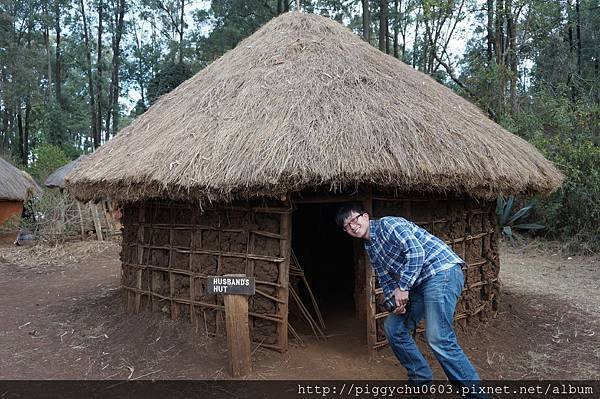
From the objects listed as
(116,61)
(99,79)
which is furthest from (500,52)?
(99,79)

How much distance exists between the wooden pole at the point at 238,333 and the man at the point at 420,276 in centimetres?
122

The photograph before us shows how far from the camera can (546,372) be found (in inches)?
175

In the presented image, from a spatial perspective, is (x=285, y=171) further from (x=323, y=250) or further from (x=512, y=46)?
(x=512, y=46)

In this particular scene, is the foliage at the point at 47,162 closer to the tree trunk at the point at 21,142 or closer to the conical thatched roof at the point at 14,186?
the conical thatched roof at the point at 14,186

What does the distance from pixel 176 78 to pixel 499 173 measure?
1774 centimetres

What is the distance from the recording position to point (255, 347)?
479 cm

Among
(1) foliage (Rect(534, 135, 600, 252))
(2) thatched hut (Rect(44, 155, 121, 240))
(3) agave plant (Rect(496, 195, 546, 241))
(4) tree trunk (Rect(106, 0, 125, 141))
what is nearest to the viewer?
(1) foliage (Rect(534, 135, 600, 252))

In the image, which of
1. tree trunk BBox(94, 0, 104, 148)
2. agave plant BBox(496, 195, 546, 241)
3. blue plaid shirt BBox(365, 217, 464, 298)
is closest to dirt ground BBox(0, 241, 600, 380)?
blue plaid shirt BBox(365, 217, 464, 298)

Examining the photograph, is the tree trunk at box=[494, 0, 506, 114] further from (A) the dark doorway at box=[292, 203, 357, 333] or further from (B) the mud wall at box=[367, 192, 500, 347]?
(B) the mud wall at box=[367, 192, 500, 347]

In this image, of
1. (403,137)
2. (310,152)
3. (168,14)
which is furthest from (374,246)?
(168,14)

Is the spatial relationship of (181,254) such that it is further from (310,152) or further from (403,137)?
(403,137)

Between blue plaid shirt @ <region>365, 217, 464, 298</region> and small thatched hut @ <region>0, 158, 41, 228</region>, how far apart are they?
43.1ft

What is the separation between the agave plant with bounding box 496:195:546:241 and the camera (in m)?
11.3

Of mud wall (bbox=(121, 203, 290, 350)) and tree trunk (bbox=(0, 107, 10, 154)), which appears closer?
mud wall (bbox=(121, 203, 290, 350))
